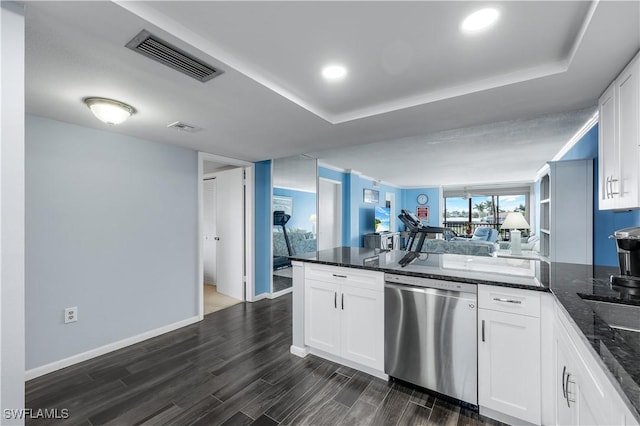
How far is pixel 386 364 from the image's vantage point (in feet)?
7.19

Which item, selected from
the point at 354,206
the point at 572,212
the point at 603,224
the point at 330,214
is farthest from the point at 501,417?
the point at 354,206

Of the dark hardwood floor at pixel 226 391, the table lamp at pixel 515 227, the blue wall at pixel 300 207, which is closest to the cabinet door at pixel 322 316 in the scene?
the dark hardwood floor at pixel 226 391

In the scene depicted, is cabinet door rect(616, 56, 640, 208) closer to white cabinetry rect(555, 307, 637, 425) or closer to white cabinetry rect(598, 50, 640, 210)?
white cabinetry rect(598, 50, 640, 210)

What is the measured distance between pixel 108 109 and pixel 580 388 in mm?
3204

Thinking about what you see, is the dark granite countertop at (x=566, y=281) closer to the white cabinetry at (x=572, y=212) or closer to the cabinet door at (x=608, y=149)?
the cabinet door at (x=608, y=149)

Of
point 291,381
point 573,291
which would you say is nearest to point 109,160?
point 291,381

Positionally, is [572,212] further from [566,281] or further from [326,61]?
[326,61]

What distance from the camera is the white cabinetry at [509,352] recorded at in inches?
65.2

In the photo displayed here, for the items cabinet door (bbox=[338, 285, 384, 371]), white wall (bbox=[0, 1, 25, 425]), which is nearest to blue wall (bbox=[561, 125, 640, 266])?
cabinet door (bbox=[338, 285, 384, 371])

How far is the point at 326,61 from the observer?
1722 mm

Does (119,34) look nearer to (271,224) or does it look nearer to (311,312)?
(311,312)

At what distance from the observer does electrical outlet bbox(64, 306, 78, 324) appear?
253 centimetres

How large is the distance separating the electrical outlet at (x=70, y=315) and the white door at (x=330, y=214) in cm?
420

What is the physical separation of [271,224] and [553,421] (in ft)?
12.0
